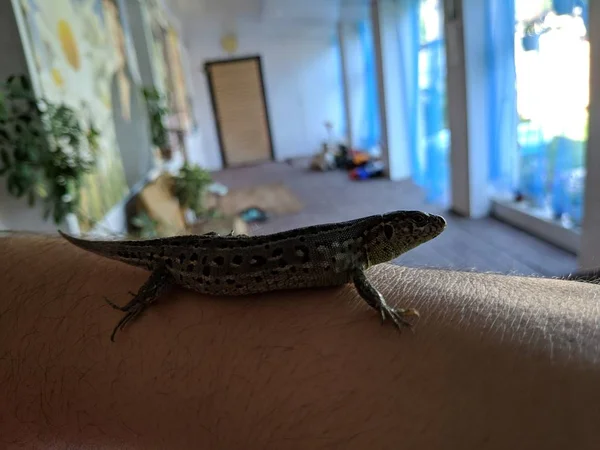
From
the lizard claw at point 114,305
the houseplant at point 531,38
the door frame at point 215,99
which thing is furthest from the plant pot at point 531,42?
the door frame at point 215,99

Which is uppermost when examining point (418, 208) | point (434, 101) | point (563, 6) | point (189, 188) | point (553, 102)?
point (563, 6)

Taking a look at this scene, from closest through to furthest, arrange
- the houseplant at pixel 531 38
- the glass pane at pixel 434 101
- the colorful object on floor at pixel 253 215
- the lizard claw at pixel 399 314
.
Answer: the lizard claw at pixel 399 314 < the houseplant at pixel 531 38 < the glass pane at pixel 434 101 < the colorful object on floor at pixel 253 215

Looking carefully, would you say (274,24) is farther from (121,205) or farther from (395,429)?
(395,429)

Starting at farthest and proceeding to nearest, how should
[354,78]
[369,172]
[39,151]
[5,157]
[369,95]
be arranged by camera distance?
[354,78], [369,95], [369,172], [39,151], [5,157]

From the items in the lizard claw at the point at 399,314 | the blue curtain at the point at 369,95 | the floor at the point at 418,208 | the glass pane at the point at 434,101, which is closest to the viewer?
the lizard claw at the point at 399,314

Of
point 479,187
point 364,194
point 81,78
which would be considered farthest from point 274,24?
point 81,78

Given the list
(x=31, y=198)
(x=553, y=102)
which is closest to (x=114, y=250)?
(x=31, y=198)

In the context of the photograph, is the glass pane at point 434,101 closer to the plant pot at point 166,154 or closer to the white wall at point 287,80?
the plant pot at point 166,154

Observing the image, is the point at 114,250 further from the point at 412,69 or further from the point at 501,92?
the point at 412,69
